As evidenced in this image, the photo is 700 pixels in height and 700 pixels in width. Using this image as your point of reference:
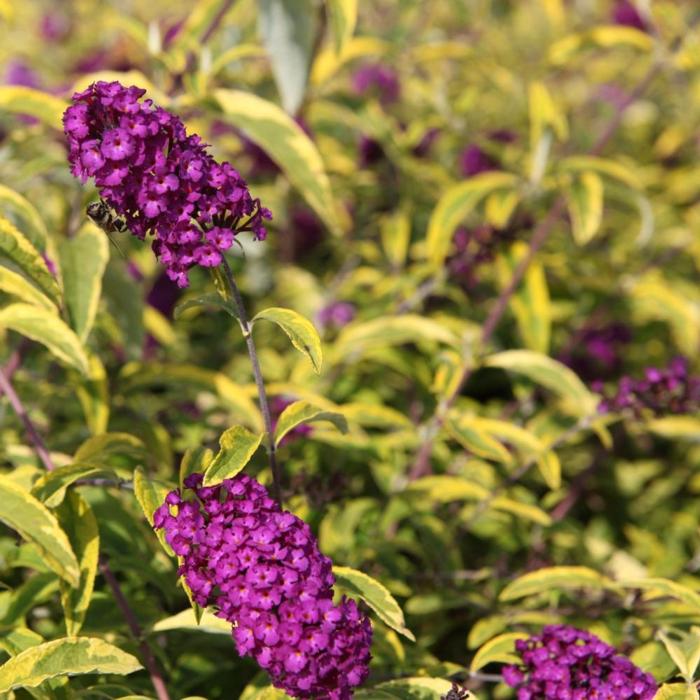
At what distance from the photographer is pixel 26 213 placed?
66.4 inches

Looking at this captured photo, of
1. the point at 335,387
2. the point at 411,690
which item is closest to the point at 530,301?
the point at 335,387

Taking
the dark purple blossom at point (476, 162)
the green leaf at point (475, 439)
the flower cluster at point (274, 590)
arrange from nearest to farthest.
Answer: the flower cluster at point (274, 590), the green leaf at point (475, 439), the dark purple blossom at point (476, 162)

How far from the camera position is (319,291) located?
3.04 m

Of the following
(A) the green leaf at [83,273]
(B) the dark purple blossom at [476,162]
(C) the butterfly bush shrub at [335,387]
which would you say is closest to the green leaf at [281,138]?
(C) the butterfly bush shrub at [335,387]

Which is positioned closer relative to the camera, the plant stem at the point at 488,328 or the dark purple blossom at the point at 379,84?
the plant stem at the point at 488,328

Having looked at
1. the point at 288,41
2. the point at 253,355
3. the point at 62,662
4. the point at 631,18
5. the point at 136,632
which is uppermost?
the point at 288,41

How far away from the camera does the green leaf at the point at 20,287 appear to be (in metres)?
1.47

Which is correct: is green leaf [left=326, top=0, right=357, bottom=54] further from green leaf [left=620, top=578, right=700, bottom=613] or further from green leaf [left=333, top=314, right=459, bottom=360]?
green leaf [left=620, top=578, right=700, bottom=613]

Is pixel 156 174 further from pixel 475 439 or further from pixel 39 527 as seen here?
pixel 475 439

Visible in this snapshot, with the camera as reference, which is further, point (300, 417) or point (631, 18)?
point (631, 18)

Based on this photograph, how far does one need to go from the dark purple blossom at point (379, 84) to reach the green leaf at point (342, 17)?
4.81 feet

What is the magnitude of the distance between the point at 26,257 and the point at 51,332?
13cm

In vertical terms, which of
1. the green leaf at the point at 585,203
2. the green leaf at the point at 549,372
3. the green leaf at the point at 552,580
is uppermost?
the green leaf at the point at 585,203

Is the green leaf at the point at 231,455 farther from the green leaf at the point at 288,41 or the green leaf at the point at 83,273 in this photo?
the green leaf at the point at 288,41
